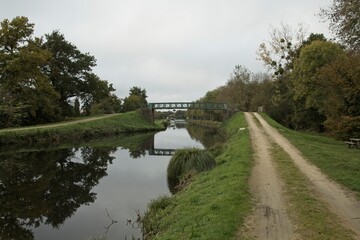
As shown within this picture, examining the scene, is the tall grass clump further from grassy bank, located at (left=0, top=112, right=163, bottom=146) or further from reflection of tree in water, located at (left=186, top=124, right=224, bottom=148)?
grassy bank, located at (left=0, top=112, right=163, bottom=146)

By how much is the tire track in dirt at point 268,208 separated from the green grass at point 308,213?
236mm

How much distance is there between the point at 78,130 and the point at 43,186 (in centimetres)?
2576

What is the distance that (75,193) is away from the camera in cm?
1551

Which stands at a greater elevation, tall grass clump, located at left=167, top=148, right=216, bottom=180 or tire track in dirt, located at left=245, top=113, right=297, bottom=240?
tall grass clump, located at left=167, top=148, right=216, bottom=180

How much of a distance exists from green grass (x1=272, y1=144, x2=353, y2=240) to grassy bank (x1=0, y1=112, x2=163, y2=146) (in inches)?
1087

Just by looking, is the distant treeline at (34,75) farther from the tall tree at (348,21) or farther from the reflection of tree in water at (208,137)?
the tall tree at (348,21)

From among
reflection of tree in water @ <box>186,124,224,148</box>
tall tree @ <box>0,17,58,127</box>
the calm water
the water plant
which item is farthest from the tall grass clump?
tall tree @ <box>0,17,58,127</box>

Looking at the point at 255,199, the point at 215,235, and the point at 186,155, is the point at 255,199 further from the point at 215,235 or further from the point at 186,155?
the point at 186,155

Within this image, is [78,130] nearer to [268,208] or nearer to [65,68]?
[65,68]

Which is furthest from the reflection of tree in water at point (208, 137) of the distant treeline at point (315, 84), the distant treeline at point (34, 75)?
the distant treeline at point (34, 75)

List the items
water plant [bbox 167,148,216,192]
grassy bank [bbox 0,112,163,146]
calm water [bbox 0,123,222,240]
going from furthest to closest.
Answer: grassy bank [bbox 0,112,163,146] → water plant [bbox 167,148,216,192] → calm water [bbox 0,123,222,240]

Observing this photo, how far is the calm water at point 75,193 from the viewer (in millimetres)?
10946

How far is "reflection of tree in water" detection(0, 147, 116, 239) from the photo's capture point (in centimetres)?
1177

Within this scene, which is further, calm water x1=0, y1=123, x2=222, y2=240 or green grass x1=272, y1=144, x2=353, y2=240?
calm water x1=0, y1=123, x2=222, y2=240
